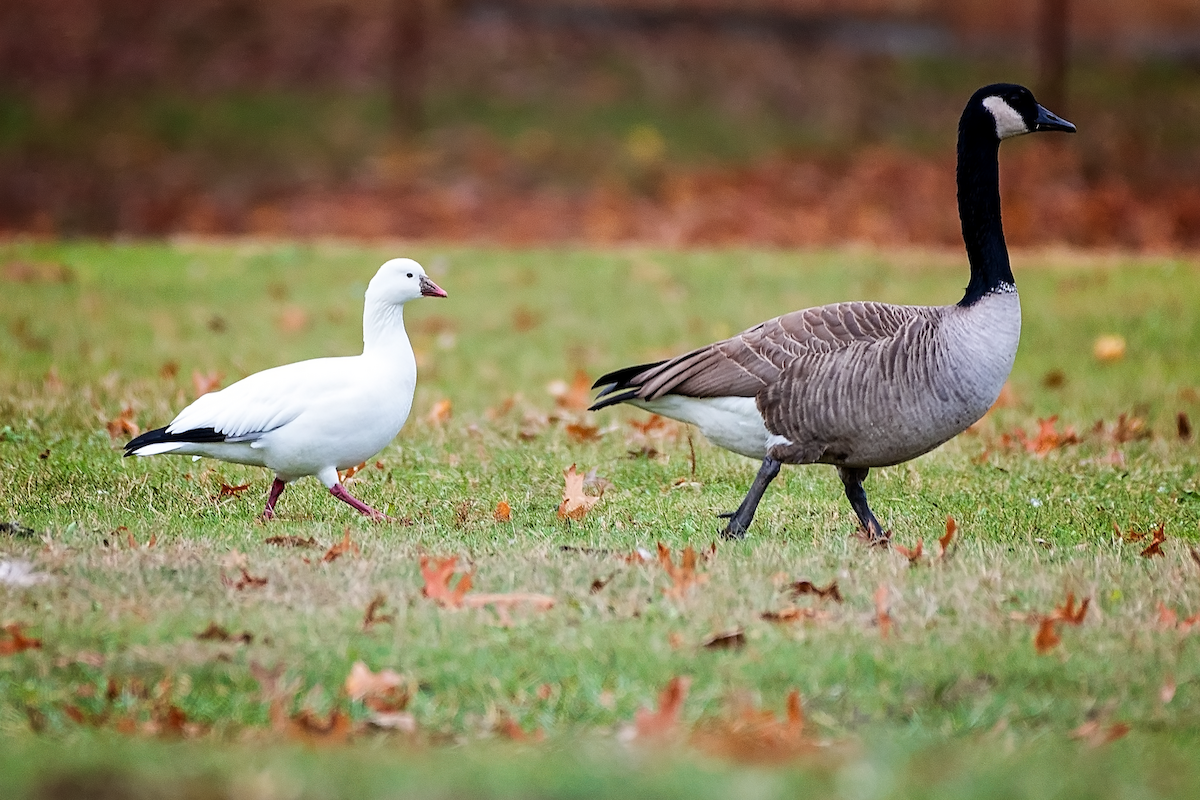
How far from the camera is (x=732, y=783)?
11.4ft

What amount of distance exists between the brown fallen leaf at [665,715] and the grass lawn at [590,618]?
1.6 inches

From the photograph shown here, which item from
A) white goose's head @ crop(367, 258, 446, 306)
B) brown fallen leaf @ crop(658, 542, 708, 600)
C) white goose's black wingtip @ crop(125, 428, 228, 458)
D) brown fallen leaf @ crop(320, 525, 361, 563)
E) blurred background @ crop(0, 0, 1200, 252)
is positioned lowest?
brown fallen leaf @ crop(658, 542, 708, 600)

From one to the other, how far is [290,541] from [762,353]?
2.22 m

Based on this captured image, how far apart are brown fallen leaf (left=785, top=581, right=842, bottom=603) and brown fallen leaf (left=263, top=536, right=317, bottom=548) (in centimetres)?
201

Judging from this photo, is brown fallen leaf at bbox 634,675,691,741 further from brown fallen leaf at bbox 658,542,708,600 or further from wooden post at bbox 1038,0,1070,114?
wooden post at bbox 1038,0,1070,114

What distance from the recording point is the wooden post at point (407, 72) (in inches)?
915

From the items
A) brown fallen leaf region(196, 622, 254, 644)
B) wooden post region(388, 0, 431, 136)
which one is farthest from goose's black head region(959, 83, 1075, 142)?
wooden post region(388, 0, 431, 136)

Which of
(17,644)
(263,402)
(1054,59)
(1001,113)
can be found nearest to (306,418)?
(263,402)

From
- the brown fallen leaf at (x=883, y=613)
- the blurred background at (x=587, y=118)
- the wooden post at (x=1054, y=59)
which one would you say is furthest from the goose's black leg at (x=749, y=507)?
the wooden post at (x=1054, y=59)

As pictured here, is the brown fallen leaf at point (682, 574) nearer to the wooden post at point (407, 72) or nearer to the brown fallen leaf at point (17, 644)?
the brown fallen leaf at point (17, 644)

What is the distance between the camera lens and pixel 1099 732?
4.19 metres

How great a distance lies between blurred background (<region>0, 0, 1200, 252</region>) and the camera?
20.0 meters

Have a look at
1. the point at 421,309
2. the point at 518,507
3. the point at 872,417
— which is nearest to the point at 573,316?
the point at 421,309

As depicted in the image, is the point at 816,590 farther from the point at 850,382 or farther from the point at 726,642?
the point at 850,382
